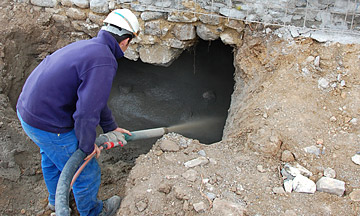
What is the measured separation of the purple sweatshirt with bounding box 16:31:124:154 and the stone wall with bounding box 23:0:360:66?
5.53 ft

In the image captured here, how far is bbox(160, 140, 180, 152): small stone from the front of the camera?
288 centimetres

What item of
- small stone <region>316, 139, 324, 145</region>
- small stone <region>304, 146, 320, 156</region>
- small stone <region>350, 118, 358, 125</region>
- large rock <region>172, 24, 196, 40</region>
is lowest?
small stone <region>304, 146, 320, 156</region>

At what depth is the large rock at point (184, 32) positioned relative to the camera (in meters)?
3.75

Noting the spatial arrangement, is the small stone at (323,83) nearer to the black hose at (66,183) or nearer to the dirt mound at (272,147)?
the dirt mound at (272,147)

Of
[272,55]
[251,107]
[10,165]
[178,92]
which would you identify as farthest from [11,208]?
[178,92]

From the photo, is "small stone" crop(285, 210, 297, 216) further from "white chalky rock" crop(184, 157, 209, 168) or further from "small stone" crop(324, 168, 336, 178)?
"white chalky rock" crop(184, 157, 209, 168)

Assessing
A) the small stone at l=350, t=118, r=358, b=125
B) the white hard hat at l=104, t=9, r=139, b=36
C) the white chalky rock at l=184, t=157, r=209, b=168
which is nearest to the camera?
the white hard hat at l=104, t=9, r=139, b=36

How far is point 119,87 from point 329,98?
12.2 feet

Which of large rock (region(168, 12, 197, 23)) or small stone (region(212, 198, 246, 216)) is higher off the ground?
large rock (region(168, 12, 197, 23))

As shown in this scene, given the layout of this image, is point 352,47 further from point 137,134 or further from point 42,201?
point 42,201

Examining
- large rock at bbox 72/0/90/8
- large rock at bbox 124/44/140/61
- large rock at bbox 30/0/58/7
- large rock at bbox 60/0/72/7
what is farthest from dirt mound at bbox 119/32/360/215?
large rock at bbox 30/0/58/7

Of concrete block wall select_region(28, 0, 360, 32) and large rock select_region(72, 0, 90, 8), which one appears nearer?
concrete block wall select_region(28, 0, 360, 32)

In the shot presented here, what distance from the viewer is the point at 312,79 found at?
10.1 ft

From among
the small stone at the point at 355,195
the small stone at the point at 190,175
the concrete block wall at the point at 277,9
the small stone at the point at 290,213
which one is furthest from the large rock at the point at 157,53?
the small stone at the point at 355,195
